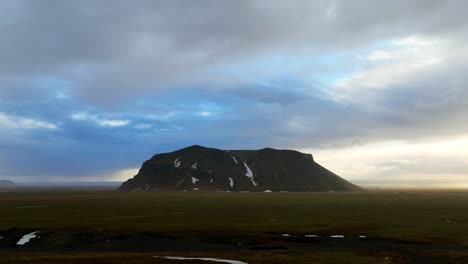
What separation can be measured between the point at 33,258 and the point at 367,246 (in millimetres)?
45828

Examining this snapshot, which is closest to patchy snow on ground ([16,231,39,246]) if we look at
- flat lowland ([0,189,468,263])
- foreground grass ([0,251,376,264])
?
flat lowland ([0,189,468,263])

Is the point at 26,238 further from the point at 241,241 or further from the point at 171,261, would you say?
the point at 171,261

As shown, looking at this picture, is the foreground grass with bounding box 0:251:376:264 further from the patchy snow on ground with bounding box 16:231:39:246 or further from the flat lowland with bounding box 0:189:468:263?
the patchy snow on ground with bounding box 16:231:39:246

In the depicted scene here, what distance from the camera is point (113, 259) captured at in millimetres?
51656

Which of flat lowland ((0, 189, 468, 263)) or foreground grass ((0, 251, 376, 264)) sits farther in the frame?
flat lowland ((0, 189, 468, 263))

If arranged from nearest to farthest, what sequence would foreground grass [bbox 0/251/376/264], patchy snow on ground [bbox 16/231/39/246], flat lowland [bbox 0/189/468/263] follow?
1. foreground grass [bbox 0/251/376/264]
2. flat lowland [bbox 0/189/468/263]
3. patchy snow on ground [bbox 16/231/39/246]

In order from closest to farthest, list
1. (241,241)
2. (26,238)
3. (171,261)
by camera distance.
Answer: (171,261)
(241,241)
(26,238)

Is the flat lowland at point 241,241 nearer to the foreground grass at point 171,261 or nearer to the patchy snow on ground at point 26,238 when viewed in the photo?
the foreground grass at point 171,261

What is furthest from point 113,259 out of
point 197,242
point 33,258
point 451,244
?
point 451,244

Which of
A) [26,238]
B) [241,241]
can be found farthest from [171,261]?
[26,238]

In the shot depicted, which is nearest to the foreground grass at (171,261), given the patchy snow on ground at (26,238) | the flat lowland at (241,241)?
the flat lowland at (241,241)

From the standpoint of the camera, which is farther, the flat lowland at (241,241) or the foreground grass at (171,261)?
the flat lowland at (241,241)

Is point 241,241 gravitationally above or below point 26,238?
above

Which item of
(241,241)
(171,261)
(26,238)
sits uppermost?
(241,241)
